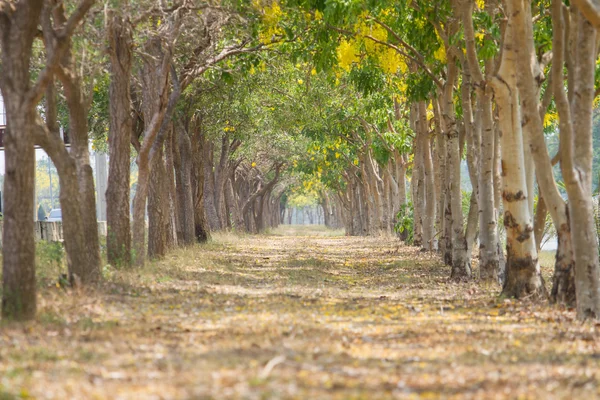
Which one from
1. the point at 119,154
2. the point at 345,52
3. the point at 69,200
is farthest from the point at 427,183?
the point at 69,200

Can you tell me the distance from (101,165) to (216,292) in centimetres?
A: 2505

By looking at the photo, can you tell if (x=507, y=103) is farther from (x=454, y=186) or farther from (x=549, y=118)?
Result: (x=549, y=118)

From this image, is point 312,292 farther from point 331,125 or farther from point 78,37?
point 331,125

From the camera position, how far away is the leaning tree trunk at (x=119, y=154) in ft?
48.3

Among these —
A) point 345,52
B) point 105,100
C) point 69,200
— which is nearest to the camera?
point 69,200

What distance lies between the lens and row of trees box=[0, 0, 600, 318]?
9.75 metres

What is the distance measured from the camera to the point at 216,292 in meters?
12.8

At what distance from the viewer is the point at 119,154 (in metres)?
14.9

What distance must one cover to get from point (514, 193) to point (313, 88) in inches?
640

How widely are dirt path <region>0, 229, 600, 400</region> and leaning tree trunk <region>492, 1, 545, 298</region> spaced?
22.2 inches

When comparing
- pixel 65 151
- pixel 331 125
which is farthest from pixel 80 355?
pixel 331 125

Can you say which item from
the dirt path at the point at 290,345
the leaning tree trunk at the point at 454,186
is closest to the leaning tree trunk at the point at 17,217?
the dirt path at the point at 290,345

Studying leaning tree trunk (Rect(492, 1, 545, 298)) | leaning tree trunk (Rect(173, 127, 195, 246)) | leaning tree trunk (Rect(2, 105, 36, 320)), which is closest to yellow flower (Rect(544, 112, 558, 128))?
leaning tree trunk (Rect(492, 1, 545, 298))

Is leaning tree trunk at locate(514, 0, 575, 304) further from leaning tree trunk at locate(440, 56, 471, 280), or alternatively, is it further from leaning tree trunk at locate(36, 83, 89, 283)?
leaning tree trunk at locate(36, 83, 89, 283)
